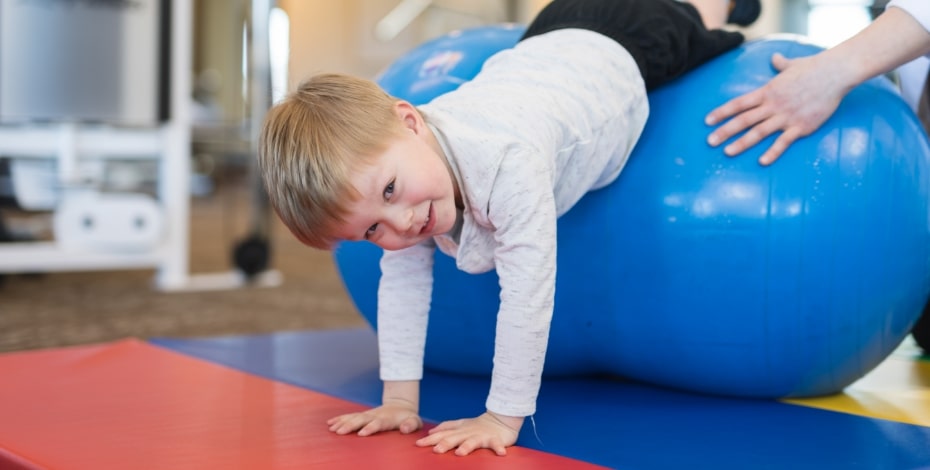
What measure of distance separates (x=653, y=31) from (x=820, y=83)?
222mm

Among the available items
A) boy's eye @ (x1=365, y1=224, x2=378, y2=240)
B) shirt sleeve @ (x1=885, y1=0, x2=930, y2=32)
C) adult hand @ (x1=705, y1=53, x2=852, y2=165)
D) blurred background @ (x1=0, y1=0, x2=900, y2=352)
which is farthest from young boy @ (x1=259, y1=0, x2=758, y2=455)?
blurred background @ (x1=0, y1=0, x2=900, y2=352)

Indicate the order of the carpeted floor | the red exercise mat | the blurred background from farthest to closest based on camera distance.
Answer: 1. the blurred background
2. the carpeted floor
3. the red exercise mat

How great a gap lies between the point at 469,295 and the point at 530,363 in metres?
0.28

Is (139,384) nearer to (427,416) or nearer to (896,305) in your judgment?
(427,416)

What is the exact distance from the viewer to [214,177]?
7.50 m

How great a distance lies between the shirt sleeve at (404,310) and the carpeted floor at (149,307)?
900mm

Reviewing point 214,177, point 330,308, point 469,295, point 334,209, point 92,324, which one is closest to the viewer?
point 334,209

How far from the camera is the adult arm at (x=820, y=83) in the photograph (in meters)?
1.10

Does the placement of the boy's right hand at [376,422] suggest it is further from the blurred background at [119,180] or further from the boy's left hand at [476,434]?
the blurred background at [119,180]

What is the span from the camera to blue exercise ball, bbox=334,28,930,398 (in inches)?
43.1

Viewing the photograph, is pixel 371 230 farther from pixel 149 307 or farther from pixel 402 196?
pixel 149 307

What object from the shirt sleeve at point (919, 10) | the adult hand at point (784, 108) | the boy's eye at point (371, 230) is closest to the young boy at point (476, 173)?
the boy's eye at point (371, 230)

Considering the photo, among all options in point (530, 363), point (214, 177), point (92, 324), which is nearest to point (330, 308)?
point (92, 324)

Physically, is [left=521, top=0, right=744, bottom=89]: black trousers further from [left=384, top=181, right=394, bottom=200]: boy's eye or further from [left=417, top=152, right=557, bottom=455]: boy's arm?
[left=384, top=181, right=394, bottom=200]: boy's eye
